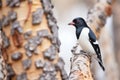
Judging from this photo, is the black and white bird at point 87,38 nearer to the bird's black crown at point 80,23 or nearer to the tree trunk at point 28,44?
the bird's black crown at point 80,23

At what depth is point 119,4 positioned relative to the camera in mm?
3076

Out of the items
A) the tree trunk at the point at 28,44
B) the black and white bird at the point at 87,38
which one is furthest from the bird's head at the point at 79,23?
the tree trunk at the point at 28,44

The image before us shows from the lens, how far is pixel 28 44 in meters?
1.17

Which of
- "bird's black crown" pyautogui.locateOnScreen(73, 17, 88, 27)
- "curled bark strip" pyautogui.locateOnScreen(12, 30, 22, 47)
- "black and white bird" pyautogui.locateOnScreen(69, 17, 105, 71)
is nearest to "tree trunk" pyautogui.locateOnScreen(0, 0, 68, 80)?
"curled bark strip" pyautogui.locateOnScreen(12, 30, 22, 47)

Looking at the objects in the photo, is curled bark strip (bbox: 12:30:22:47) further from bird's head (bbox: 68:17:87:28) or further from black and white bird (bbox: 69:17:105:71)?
bird's head (bbox: 68:17:87:28)

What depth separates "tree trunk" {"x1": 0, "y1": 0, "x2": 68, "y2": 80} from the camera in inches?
45.8

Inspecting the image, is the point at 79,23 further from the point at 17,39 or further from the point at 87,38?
the point at 17,39

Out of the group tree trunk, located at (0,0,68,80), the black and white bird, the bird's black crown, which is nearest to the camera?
tree trunk, located at (0,0,68,80)

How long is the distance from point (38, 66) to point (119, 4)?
78.7 inches

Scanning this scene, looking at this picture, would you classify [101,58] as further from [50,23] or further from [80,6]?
[80,6]

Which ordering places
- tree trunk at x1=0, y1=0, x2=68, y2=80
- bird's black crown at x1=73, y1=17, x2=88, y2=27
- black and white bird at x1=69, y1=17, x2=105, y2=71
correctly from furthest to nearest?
bird's black crown at x1=73, y1=17, x2=88, y2=27 → black and white bird at x1=69, y1=17, x2=105, y2=71 → tree trunk at x1=0, y1=0, x2=68, y2=80

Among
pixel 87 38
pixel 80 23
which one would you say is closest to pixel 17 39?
pixel 87 38

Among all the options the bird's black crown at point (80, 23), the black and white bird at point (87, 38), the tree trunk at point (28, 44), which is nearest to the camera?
the tree trunk at point (28, 44)

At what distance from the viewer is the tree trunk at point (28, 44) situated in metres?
1.16
